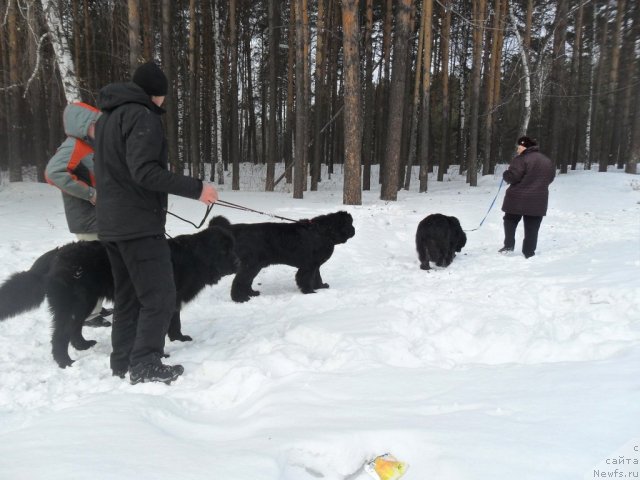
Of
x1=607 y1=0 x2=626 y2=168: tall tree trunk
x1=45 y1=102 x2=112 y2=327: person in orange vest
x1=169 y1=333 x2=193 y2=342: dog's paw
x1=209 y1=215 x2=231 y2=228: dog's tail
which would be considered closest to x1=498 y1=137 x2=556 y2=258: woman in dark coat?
x1=209 y1=215 x2=231 y2=228: dog's tail

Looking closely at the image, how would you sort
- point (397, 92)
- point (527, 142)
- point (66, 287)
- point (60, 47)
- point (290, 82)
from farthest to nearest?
point (290, 82) < point (397, 92) < point (60, 47) < point (527, 142) < point (66, 287)

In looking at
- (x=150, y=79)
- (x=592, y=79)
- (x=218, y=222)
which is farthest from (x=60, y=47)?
(x=592, y=79)

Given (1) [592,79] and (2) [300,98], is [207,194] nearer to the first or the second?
(2) [300,98]

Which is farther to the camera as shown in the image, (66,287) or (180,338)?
(180,338)

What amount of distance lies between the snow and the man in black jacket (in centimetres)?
37

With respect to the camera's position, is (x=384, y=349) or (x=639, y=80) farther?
(x=639, y=80)

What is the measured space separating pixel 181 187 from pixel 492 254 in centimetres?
633

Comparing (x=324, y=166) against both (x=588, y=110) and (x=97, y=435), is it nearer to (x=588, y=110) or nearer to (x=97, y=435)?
(x=588, y=110)

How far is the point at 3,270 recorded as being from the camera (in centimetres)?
556

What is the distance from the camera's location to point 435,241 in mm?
6844

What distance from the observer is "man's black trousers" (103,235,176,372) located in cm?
303

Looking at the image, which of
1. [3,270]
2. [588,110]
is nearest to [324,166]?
[588,110]

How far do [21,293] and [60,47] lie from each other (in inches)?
297

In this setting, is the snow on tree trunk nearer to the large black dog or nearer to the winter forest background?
the winter forest background
